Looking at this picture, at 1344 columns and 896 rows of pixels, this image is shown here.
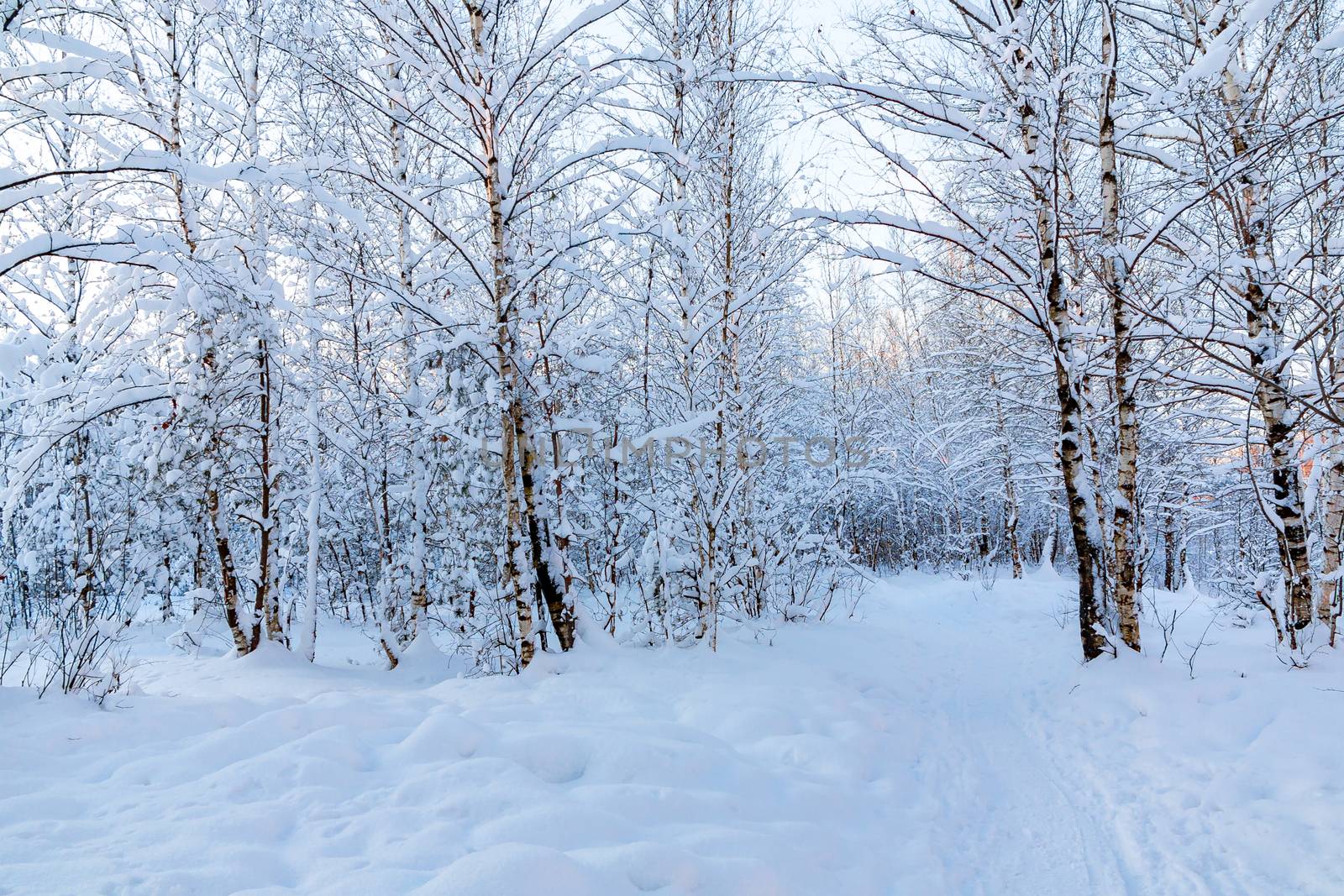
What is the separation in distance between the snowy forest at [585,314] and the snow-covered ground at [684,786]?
0.09 metres

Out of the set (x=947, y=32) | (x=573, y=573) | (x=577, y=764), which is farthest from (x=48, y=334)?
(x=947, y=32)

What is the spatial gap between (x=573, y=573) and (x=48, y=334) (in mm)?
8949

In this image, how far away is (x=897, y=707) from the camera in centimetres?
515

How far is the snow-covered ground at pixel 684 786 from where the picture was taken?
233 centimetres

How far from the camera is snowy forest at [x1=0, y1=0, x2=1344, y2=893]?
14.8 feet

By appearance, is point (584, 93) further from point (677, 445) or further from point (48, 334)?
point (48, 334)

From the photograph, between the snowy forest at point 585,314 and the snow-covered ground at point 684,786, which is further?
the snowy forest at point 585,314

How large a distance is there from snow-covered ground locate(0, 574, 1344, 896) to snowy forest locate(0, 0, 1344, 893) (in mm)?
93

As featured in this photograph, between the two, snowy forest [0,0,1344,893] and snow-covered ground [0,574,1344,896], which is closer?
snow-covered ground [0,574,1344,896]

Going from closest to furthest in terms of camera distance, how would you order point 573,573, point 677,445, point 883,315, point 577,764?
point 577,764, point 573,573, point 677,445, point 883,315

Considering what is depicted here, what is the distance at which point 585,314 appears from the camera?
9492 mm

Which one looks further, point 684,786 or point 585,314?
point 585,314

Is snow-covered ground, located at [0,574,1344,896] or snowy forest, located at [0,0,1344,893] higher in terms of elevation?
snowy forest, located at [0,0,1344,893]

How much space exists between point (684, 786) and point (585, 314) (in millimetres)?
7404
